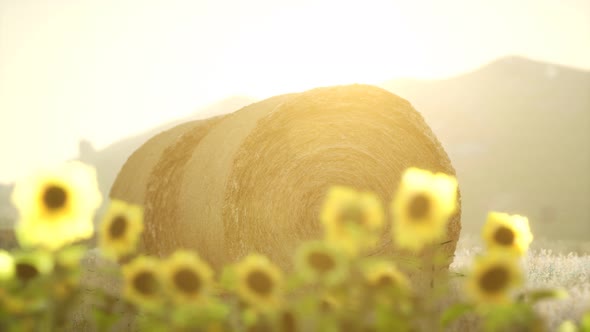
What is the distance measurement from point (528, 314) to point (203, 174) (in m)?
3.80

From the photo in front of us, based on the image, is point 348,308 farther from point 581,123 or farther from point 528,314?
point 581,123

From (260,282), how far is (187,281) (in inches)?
9.1

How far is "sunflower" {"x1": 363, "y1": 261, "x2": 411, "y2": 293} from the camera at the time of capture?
5.95ft

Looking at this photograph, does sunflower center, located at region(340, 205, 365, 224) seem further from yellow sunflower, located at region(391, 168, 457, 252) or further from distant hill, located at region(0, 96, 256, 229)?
distant hill, located at region(0, 96, 256, 229)

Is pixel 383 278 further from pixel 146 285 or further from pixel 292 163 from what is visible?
pixel 292 163

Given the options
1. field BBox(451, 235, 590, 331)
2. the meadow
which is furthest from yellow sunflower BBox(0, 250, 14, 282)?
field BBox(451, 235, 590, 331)

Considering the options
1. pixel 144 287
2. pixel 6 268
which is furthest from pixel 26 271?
pixel 144 287

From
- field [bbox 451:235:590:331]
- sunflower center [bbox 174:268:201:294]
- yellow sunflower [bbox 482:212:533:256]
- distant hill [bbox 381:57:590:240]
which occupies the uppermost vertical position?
sunflower center [bbox 174:268:201:294]

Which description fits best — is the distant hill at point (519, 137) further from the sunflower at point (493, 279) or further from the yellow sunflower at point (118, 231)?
the yellow sunflower at point (118, 231)

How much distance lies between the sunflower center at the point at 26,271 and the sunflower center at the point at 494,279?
60.0 inches

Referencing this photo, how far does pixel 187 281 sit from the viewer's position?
6.00 feet

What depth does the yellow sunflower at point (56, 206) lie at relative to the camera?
1.92 meters

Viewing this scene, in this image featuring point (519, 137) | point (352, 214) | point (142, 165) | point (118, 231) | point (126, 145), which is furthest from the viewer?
point (126, 145)

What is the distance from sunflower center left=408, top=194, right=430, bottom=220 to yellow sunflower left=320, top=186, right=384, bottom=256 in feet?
0.38
